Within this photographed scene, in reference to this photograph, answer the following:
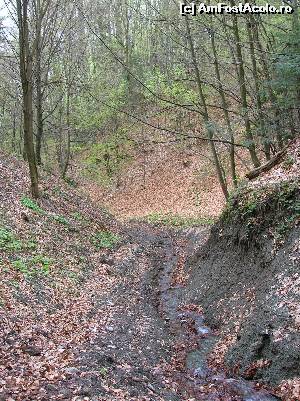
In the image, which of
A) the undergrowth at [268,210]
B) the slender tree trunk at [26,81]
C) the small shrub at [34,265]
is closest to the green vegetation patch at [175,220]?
the slender tree trunk at [26,81]

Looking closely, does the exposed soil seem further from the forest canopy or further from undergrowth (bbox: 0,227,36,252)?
the forest canopy

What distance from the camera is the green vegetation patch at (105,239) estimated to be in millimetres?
18109

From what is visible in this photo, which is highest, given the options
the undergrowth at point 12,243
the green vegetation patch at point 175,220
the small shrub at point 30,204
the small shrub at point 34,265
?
the small shrub at point 30,204

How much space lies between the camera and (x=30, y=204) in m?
17.8

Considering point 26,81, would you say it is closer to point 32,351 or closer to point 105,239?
point 105,239

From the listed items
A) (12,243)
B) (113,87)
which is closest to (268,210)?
(12,243)

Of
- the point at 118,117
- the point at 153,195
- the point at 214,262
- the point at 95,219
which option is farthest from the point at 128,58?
the point at 214,262

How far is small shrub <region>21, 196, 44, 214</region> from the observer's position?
17.5 meters

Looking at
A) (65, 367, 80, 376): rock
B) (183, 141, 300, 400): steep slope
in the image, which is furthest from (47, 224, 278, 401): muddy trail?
(183, 141, 300, 400): steep slope

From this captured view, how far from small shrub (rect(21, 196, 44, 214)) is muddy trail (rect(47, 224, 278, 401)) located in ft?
11.7

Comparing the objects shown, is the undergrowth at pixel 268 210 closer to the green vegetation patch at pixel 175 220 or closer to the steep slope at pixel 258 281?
the steep slope at pixel 258 281

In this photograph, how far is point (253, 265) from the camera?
1128 cm

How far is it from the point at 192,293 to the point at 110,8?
43.3 meters

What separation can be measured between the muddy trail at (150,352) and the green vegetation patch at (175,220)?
7587 mm
